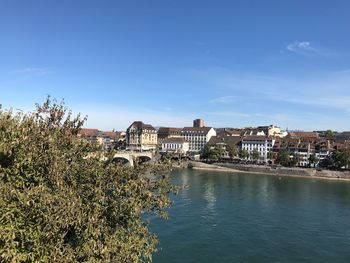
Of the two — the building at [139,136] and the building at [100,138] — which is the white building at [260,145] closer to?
the building at [139,136]

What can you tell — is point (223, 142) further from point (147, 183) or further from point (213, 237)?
point (147, 183)

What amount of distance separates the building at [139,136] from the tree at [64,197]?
364ft

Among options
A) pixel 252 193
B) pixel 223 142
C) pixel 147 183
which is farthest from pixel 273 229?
pixel 223 142

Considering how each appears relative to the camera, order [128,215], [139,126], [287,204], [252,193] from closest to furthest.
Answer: [128,215] → [287,204] → [252,193] → [139,126]

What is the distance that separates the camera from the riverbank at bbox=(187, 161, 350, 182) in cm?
7419

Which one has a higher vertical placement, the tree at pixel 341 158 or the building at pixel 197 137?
the building at pixel 197 137

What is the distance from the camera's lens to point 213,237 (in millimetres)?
28766

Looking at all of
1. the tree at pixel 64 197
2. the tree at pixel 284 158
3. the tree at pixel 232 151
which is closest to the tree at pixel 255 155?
the tree at pixel 232 151

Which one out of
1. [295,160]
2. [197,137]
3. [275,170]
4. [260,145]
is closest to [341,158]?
[295,160]

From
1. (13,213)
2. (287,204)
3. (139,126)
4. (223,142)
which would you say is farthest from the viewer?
(139,126)

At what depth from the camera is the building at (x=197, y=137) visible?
120 metres

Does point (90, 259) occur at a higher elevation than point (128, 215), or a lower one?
lower

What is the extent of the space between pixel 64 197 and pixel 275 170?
75.9 meters

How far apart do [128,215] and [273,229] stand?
24084 mm
